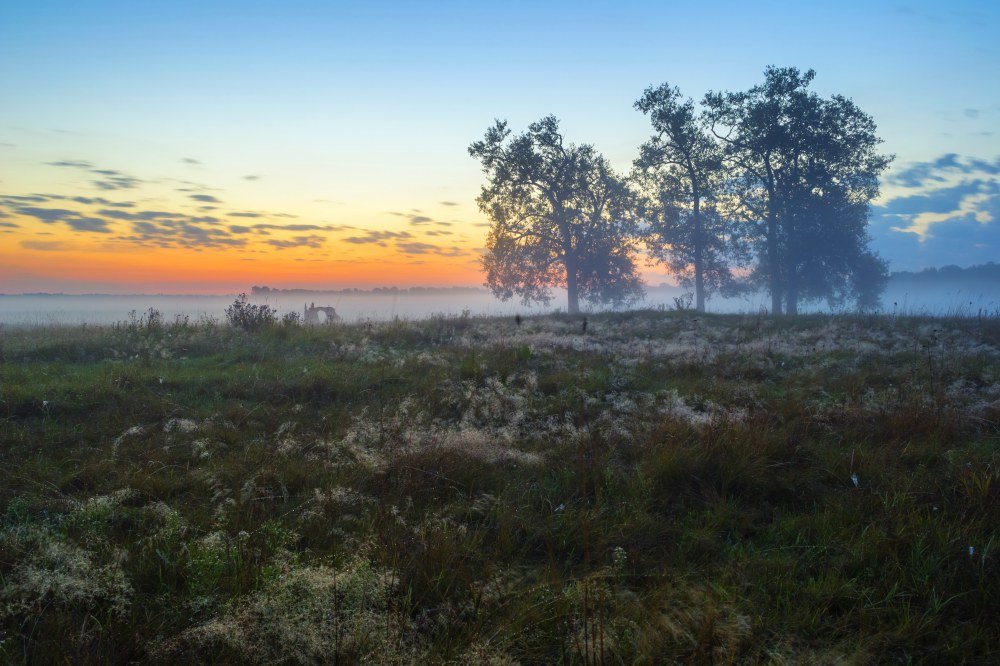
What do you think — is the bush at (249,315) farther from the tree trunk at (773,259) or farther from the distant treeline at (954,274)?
the distant treeline at (954,274)

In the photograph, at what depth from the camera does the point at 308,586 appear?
2.61 m

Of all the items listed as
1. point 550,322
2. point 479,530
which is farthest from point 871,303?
point 479,530

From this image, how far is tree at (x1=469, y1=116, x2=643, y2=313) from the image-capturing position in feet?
112

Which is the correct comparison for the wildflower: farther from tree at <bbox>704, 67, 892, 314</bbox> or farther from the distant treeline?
the distant treeline

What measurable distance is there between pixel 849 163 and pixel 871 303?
10.7 meters

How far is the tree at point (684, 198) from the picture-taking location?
3222 cm

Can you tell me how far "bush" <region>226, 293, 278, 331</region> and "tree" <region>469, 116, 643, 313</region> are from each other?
21825mm

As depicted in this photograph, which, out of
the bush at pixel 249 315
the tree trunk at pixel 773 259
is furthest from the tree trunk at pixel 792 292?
the bush at pixel 249 315

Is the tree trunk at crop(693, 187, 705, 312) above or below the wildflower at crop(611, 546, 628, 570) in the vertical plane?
above

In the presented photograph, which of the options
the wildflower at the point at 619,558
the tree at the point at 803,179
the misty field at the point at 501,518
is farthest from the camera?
the tree at the point at 803,179

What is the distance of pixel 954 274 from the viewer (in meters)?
124

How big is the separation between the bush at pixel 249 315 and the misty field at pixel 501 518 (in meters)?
6.13

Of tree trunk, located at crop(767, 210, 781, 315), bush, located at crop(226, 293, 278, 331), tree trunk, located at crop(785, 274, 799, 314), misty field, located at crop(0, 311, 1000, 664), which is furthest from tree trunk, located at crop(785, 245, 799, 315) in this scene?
bush, located at crop(226, 293, 278, 331)

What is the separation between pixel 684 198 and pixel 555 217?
8584mm
